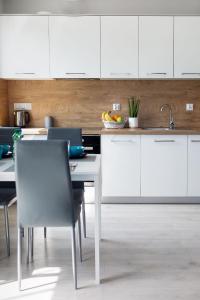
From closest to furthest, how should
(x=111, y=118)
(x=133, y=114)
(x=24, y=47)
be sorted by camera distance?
1. (x=24, y=47)
2. (x=111, y=118)
3. (x=133, y=114)

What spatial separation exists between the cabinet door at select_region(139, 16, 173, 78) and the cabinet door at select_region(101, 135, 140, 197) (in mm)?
781

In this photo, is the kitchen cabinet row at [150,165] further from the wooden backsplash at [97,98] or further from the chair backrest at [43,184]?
the chair backrest at [43,184]

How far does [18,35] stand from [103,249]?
265 centimetres

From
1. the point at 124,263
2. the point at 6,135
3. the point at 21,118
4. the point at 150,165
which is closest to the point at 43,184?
the point at 124,263

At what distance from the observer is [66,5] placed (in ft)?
16.9

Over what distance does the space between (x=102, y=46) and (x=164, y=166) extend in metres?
1.48

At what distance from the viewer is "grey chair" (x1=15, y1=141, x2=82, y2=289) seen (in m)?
2.63

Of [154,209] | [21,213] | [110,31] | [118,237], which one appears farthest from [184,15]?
[21,213]

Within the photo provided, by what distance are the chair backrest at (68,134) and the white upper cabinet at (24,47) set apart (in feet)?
4.09

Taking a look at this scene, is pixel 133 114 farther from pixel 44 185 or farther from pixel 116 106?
pixel 44 185

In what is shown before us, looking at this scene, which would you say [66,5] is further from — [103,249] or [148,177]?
[103,249]

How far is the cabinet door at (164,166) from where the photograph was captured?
4.76 m

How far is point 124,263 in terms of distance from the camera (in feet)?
10.5

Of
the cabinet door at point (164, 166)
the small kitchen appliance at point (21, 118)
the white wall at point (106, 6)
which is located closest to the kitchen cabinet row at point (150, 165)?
the cabinet door at point (164, 166)
